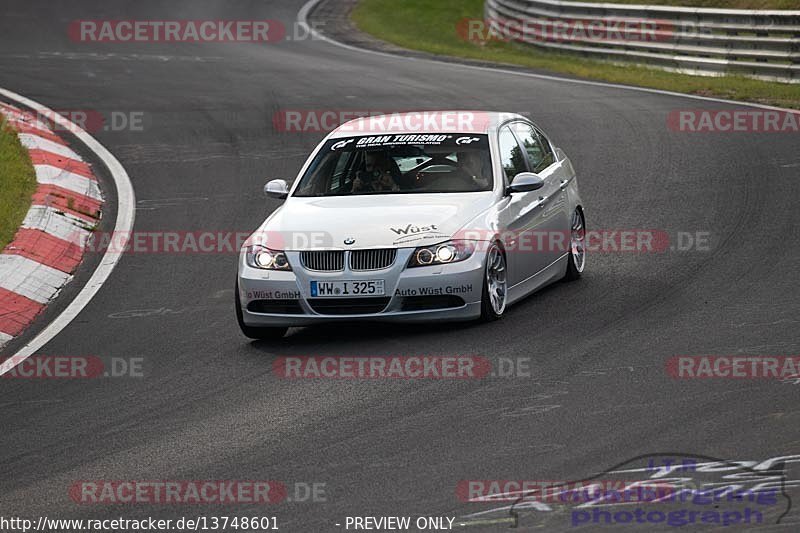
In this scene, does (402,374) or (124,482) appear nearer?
(124,482)

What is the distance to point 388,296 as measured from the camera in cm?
977

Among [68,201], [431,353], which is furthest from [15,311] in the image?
[431,353]

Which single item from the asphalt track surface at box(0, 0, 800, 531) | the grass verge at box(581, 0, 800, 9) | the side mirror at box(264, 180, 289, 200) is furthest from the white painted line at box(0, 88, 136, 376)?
the grass verge at box(581, 0, 800, 9)

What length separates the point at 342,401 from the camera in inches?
327

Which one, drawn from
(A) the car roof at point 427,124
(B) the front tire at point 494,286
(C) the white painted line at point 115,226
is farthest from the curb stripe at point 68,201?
(B) the front tire at point 494,286

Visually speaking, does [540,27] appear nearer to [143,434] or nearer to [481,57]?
[481,57]

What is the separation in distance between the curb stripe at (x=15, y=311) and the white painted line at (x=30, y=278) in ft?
0.31

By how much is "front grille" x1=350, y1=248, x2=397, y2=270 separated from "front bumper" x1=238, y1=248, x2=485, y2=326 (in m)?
0.04

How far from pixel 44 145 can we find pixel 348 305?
8.72m

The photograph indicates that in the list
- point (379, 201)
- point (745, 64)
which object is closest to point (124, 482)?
point (379, 201)

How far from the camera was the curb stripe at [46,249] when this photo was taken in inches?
502

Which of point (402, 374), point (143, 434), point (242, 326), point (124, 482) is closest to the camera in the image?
point (124, 482)

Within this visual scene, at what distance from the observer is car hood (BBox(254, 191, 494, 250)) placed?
989 centimetres

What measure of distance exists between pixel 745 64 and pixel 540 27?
21.8ft
